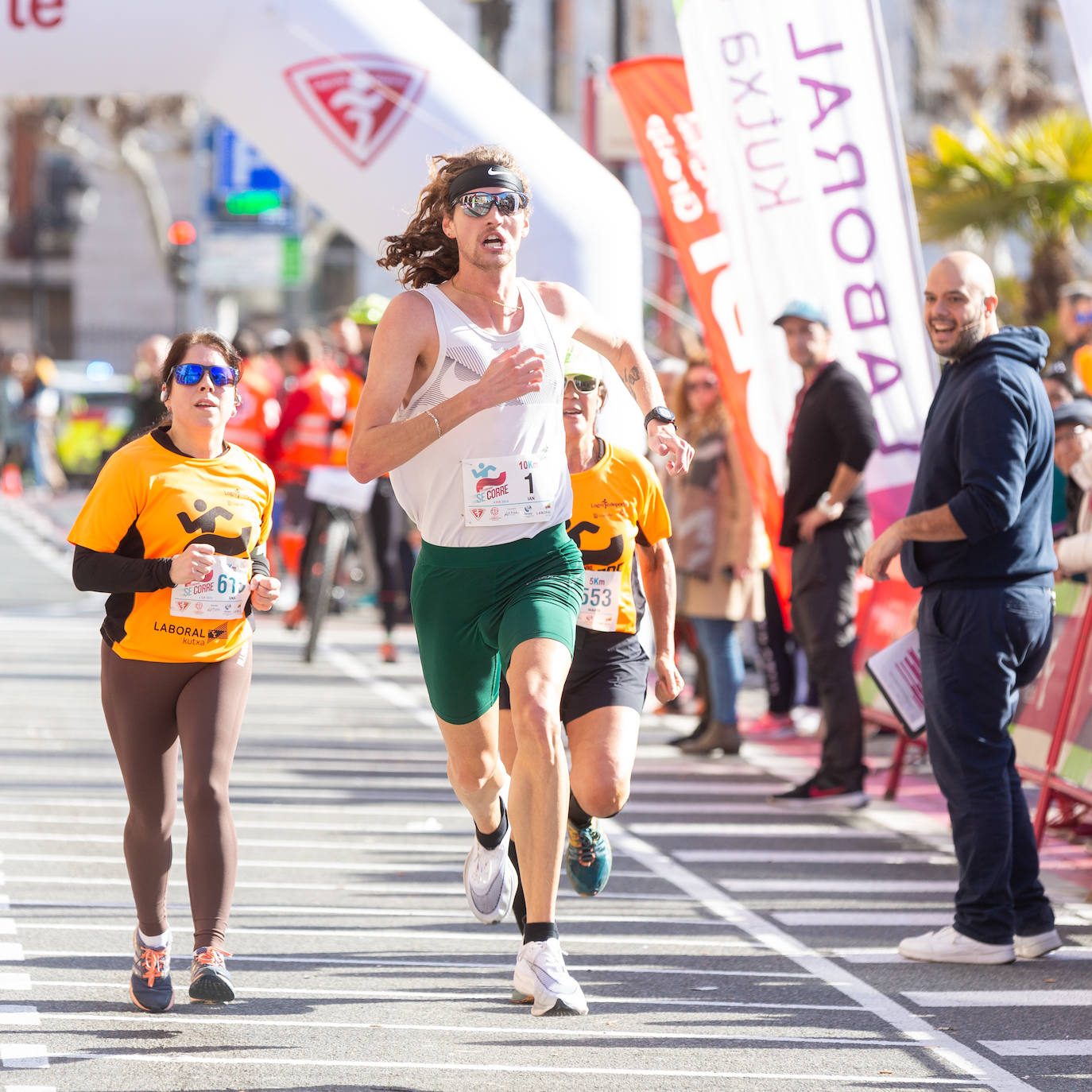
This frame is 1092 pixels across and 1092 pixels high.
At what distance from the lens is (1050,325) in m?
20.7

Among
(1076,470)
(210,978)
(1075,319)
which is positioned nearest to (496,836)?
(210,978)

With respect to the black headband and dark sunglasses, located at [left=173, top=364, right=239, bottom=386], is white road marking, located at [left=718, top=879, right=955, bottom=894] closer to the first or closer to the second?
dark sunglasses, located at [left=173, top=364, right=239, bottom=386]

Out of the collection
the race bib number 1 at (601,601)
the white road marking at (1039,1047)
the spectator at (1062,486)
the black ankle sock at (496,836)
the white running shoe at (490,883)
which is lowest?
the white road marking at (1039,1047)

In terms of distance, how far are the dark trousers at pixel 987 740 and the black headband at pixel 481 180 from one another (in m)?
1.97

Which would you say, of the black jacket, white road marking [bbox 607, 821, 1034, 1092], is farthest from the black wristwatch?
the black jacket

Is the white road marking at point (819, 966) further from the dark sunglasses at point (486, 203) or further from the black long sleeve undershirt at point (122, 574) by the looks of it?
the dark sunglasses at point (486, 203)

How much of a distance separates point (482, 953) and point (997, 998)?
1.56m

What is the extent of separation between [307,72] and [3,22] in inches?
56.0

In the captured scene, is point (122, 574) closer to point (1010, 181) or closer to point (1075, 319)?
point (1075, 319)

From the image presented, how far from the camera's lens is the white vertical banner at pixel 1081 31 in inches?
290

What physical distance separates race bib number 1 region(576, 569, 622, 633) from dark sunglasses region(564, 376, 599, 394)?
1.83 feet

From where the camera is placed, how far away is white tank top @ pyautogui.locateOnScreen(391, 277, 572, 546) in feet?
18.3

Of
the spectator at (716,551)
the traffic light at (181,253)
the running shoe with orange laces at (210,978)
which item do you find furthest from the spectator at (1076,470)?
the traffic light at (181,253)

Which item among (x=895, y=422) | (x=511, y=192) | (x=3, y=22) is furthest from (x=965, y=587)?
(x=3, y=22)
